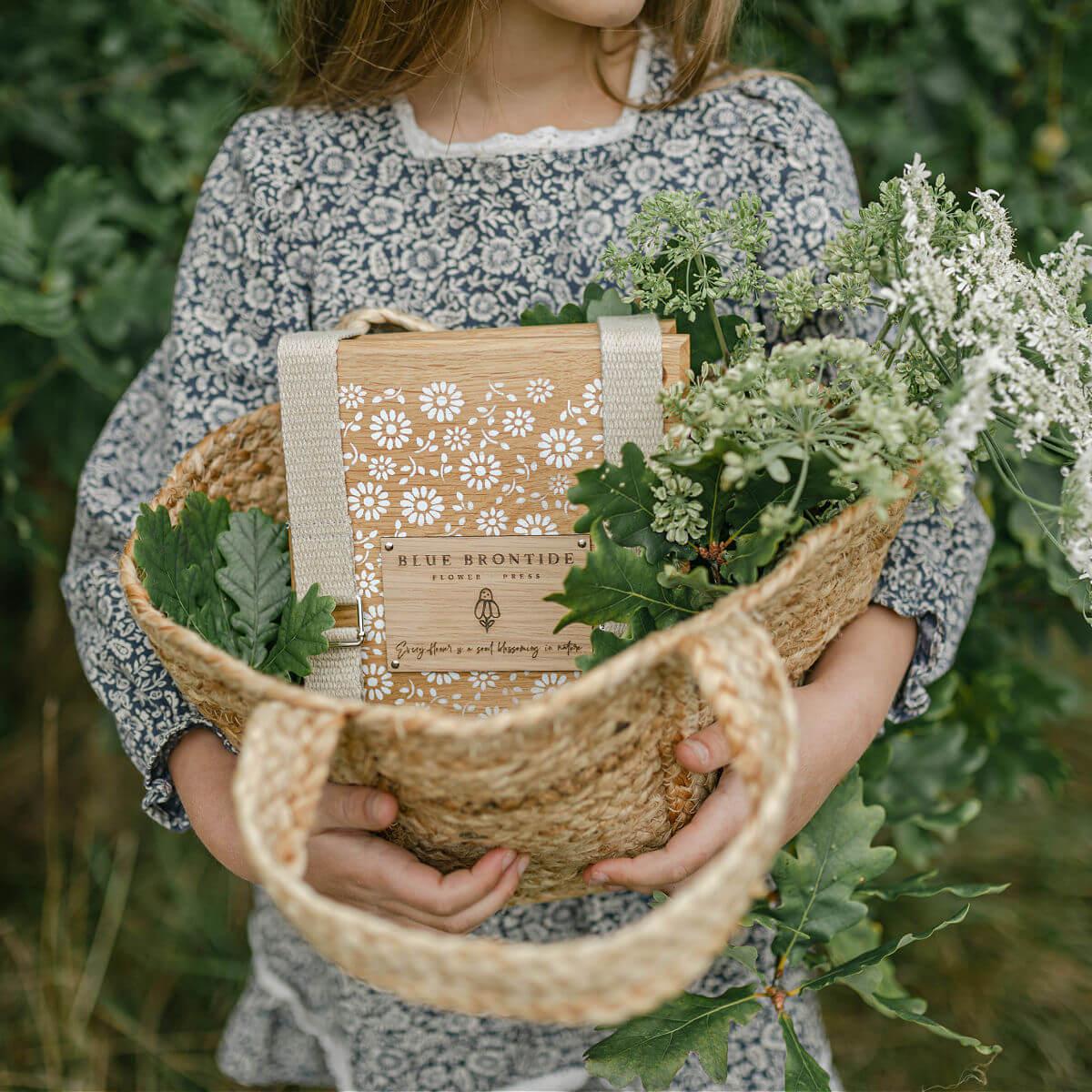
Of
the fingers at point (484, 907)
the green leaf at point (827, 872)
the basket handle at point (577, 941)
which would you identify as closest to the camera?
the basket handle at point (577, 941)

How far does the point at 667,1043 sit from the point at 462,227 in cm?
71

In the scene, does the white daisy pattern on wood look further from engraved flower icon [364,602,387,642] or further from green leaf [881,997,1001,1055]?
green leaf [881,997,1001,1055]

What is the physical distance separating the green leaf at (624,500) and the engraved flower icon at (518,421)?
0.10m

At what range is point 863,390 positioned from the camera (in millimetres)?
600

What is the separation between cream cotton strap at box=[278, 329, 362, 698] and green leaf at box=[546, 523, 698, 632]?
0.19 meters

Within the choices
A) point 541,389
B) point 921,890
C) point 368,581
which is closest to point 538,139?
point 541,389

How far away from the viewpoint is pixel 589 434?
2.37 ft

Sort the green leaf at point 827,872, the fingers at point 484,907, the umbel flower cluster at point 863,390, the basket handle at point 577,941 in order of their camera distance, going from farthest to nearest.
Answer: the green leaf at point 827,872, the fingers at point 484,907, the umbel flower cluster at point 863,390, the basket handle at point 577,941

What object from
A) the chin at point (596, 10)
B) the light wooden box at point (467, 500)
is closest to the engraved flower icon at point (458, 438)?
the light wooden box at point (467, 500)

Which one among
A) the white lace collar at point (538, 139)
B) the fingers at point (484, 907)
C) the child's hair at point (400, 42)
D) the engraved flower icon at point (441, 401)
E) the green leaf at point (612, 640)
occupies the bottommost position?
the fingers at point (484, 907)

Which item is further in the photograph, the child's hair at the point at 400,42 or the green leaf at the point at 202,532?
the child's hair at the point at 400,42

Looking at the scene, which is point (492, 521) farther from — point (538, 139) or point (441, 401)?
point (538, 139)

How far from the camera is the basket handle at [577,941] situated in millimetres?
412

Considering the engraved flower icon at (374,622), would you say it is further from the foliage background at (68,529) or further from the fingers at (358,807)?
the foliage background at (68,529)
